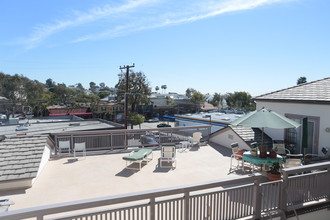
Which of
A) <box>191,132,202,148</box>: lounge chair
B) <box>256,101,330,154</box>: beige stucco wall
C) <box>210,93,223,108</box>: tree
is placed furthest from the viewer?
<box>210,93,223,108</box>: tree

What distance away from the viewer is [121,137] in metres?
9.45

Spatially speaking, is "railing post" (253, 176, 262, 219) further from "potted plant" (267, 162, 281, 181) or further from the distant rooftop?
the distant rooftop

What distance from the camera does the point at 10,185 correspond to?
5.34 meters

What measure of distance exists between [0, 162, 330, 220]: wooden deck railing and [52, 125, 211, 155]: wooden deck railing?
5.29 metres

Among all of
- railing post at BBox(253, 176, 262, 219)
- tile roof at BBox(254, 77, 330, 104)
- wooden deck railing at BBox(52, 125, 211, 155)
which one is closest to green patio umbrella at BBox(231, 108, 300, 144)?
railing post at BBox(253, 176, 262, 219)

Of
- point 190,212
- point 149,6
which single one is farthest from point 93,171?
point 149,6

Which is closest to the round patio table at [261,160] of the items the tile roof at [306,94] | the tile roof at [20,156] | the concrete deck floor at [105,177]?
the concrete deck floor at [105,177]

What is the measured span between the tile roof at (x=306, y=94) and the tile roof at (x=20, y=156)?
8919 millimetres

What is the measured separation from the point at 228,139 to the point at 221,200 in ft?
22.1

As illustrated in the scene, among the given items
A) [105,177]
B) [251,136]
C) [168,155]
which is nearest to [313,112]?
[251,136]

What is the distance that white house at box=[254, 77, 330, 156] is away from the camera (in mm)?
7223

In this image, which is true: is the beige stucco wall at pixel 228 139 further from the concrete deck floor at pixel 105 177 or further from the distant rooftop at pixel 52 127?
the distant rooftop at pixel 52 127

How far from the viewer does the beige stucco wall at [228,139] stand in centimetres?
910

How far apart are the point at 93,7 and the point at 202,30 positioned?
6.81 m
